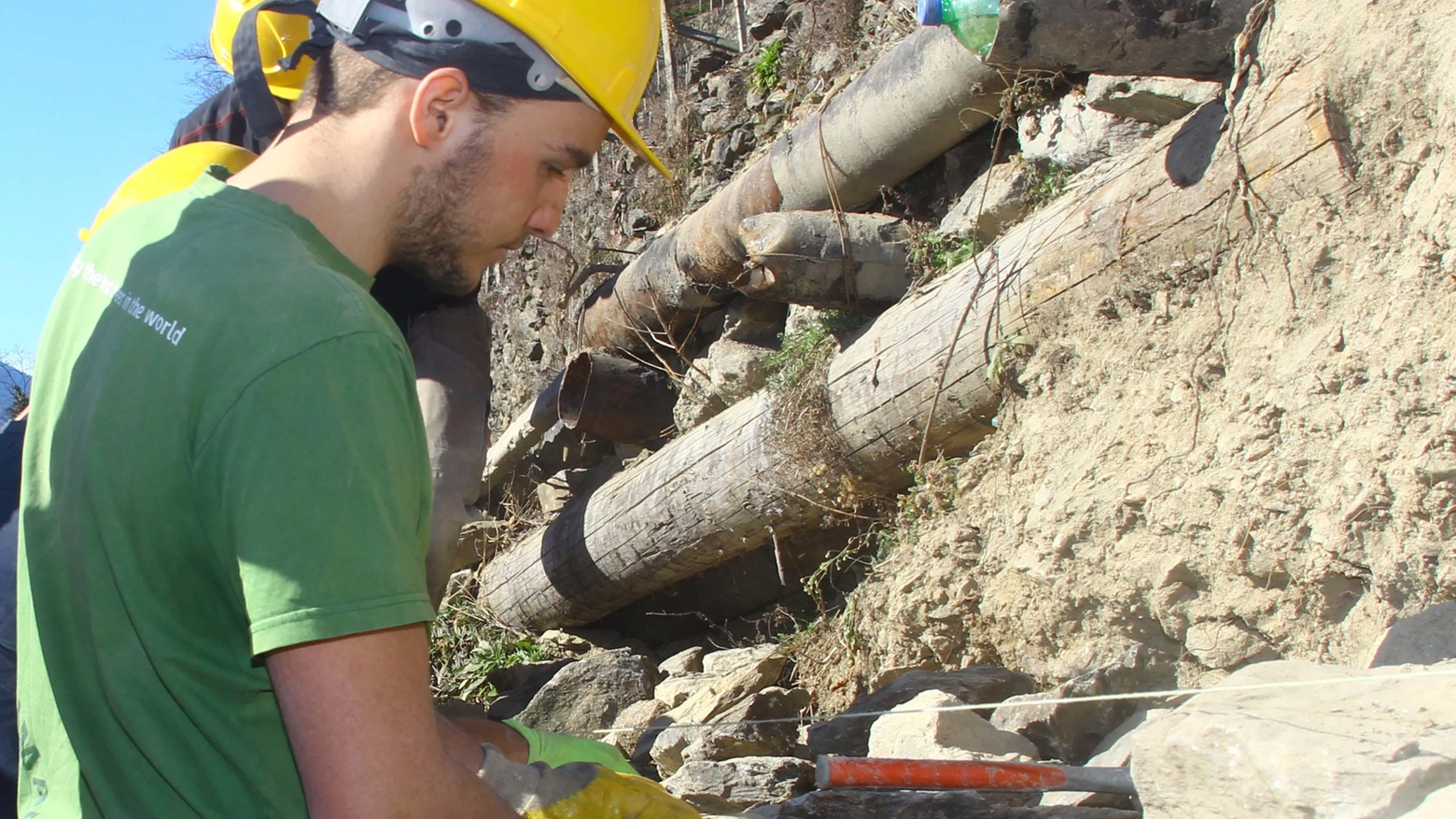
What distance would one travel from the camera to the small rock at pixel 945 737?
243 centimetres

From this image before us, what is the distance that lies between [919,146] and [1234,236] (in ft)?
6.35

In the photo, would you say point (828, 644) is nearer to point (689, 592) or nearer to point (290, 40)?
point (689, 592)

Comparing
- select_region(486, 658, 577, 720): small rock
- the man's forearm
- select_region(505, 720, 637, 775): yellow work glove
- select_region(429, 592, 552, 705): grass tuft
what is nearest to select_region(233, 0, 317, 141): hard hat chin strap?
the man's forearm

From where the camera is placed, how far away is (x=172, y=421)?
1.16m

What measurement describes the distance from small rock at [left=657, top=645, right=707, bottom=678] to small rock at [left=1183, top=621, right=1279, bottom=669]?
2.45 meters

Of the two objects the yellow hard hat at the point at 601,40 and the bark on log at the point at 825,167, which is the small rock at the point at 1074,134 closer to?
the bark on log at the point at 825,167

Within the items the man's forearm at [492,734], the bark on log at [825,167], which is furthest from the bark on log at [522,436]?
the man's forearm at [492,734]

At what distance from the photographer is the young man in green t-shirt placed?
1.11m

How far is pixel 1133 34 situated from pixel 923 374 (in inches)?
46.5

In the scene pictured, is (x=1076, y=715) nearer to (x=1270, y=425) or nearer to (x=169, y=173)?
(x=1270, y=425)

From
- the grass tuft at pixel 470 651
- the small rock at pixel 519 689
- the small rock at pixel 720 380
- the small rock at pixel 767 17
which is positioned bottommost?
the small rock at pixel 519 689

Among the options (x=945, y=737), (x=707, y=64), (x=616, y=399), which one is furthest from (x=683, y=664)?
(x=707, y=64)

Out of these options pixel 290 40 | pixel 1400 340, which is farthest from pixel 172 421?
pixel 1400 340

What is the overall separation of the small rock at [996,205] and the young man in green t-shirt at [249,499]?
114 inches
